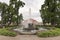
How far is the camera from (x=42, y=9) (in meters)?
30.0

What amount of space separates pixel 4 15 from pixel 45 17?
7.31m

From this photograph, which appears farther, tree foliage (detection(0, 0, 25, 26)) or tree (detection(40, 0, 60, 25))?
tree foliage (detection(0, 0, 25, 26))

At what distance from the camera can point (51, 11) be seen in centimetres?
3019

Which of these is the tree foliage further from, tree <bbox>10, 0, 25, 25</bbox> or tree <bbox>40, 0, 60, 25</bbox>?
tree <bbox>40, 0, 60, 25</bbox>

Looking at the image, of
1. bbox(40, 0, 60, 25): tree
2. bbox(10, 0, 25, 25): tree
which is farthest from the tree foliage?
bbox(40, 0, 60, 25): tree

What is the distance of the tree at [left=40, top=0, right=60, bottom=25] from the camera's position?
28950 millimetres

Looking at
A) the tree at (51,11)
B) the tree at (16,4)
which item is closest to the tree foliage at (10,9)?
the tree at (16,4)

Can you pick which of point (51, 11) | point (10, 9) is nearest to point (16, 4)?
point (10, 9)

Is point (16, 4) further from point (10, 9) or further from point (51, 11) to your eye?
point (51, 11)

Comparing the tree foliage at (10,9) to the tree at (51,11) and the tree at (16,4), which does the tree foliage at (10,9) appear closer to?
the tree at (16,4)

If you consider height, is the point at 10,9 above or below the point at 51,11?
above

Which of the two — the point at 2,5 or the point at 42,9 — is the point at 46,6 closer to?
the point at 42,9

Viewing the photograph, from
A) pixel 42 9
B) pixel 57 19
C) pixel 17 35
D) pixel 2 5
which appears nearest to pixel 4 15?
pixel 2 5

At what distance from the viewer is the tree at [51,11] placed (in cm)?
2895
